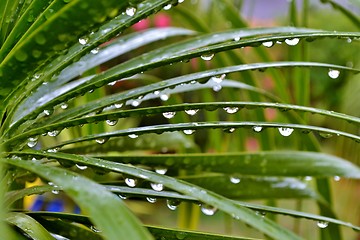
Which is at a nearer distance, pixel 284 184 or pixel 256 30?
pixel 256 30

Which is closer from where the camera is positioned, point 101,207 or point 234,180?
point 101,207

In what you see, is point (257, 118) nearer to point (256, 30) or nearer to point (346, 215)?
point (256, 30)

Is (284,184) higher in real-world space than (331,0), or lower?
lower

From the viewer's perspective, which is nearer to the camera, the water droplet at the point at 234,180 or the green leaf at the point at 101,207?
the green leaf at the point at 101,207

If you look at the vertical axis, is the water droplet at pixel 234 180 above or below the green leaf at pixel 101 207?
above

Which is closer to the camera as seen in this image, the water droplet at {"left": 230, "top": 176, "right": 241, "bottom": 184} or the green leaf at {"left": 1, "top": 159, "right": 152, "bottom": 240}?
the green leaf at {"left": 1, "top": 159, "right": 152, "bottom": 240}

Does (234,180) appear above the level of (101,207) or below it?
above

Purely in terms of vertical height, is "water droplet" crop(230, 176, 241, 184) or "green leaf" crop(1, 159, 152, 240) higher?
"water droplet" crop(230, 176, 241, 184)

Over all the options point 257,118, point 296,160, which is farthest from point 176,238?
point 257,118
